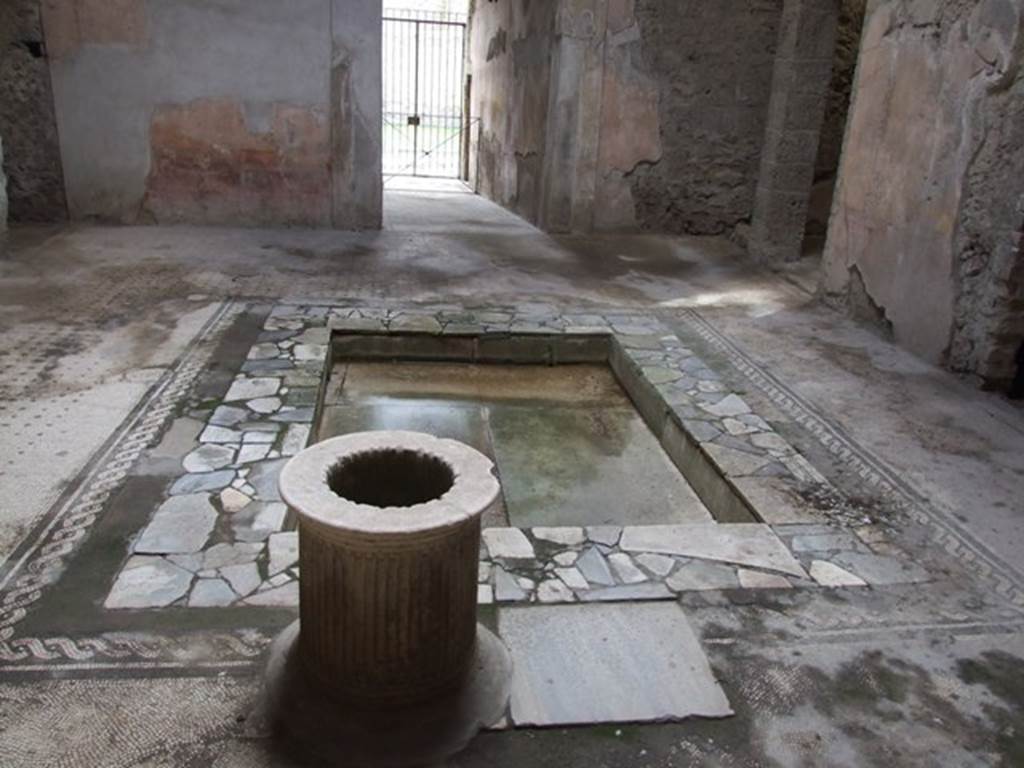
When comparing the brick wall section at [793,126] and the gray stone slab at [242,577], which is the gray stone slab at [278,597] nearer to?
the gray stone slab at [242,577]

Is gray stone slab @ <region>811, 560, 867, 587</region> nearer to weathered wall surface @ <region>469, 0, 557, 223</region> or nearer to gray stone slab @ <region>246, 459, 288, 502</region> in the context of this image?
gray stone slab @ <region>246, 459, 288, 502</region>

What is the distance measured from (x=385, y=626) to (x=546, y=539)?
928 mm

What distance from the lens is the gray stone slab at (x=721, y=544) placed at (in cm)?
266

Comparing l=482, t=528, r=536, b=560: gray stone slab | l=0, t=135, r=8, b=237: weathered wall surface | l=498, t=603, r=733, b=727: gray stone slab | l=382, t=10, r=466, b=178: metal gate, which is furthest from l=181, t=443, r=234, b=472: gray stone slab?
l=382, t=10, r=466, b=178: metal gate

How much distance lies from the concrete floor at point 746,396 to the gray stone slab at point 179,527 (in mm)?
357

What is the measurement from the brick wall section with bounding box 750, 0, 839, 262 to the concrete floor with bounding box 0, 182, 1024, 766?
42 centimetres

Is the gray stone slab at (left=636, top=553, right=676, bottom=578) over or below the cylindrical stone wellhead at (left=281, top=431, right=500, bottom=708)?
below

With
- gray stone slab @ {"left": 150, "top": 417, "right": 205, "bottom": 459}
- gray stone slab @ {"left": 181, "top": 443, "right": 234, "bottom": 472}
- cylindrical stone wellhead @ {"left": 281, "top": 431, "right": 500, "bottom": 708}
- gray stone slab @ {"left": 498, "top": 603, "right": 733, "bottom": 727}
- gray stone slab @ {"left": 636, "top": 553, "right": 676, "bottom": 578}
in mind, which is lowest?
gray stone slab @ {"left": 498, "top": 603, "right": 733, "bottom": 727}

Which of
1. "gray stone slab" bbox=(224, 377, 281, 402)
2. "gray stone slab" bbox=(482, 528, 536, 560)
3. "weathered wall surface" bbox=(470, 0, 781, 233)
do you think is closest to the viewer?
"gray stone slab" bbox=(482, 528, 536, 560)

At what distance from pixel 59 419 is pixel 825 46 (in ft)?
20.1

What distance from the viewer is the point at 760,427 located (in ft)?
12.2

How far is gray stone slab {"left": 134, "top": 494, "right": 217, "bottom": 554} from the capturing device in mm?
2576

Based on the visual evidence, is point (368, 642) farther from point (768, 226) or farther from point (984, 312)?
point (768, 226)

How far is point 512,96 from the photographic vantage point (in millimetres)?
9602
